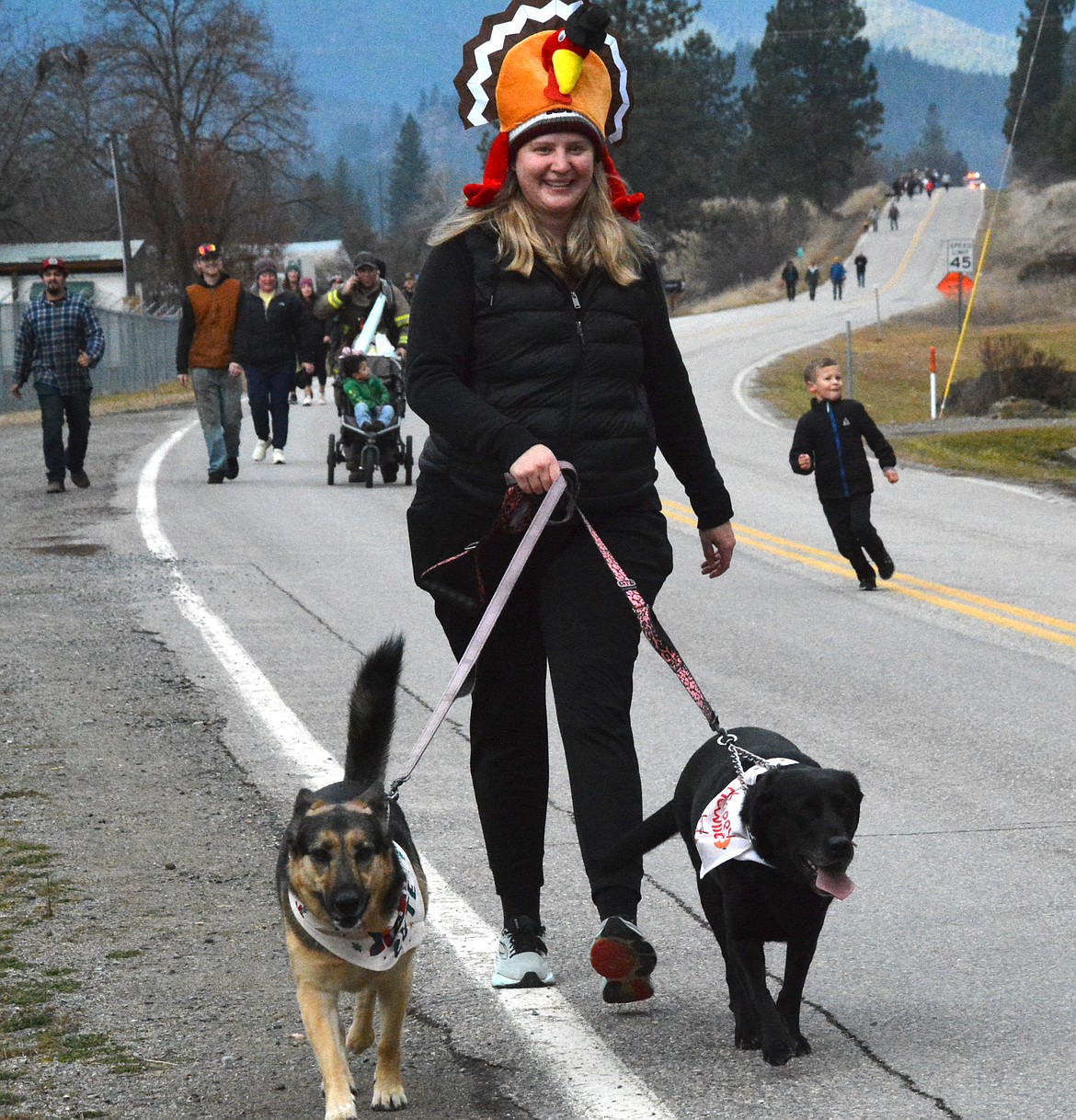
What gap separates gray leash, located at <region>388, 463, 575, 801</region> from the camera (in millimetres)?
4242

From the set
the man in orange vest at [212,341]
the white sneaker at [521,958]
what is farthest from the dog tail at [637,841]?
the man in orange vest at [212,341]

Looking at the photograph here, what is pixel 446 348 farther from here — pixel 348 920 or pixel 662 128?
pixel 662 128

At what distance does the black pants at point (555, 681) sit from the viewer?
440 cm

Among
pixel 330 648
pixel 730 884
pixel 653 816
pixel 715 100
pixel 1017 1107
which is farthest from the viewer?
pixel 715 100

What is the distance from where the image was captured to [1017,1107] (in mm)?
3781

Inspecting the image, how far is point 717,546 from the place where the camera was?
192 inches

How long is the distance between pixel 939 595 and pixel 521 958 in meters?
8.23

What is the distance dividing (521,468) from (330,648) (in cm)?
585

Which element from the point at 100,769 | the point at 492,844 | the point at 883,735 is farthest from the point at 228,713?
the point at 492,844

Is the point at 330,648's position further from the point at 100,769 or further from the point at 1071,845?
the point at 1071,845

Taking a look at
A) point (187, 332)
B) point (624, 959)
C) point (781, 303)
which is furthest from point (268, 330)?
point (781, 303)

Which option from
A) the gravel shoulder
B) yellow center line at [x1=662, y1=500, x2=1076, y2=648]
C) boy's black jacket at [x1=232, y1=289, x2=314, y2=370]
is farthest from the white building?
the gravel shoulder

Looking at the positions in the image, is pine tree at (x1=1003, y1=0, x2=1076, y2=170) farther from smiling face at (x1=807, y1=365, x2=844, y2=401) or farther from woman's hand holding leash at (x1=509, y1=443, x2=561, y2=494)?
woman's hand holding leash at (x1=509, y1=443, x2=561, y2=494)

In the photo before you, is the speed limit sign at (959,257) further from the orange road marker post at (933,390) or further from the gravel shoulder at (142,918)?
the gravel shoulder at (142,918)
